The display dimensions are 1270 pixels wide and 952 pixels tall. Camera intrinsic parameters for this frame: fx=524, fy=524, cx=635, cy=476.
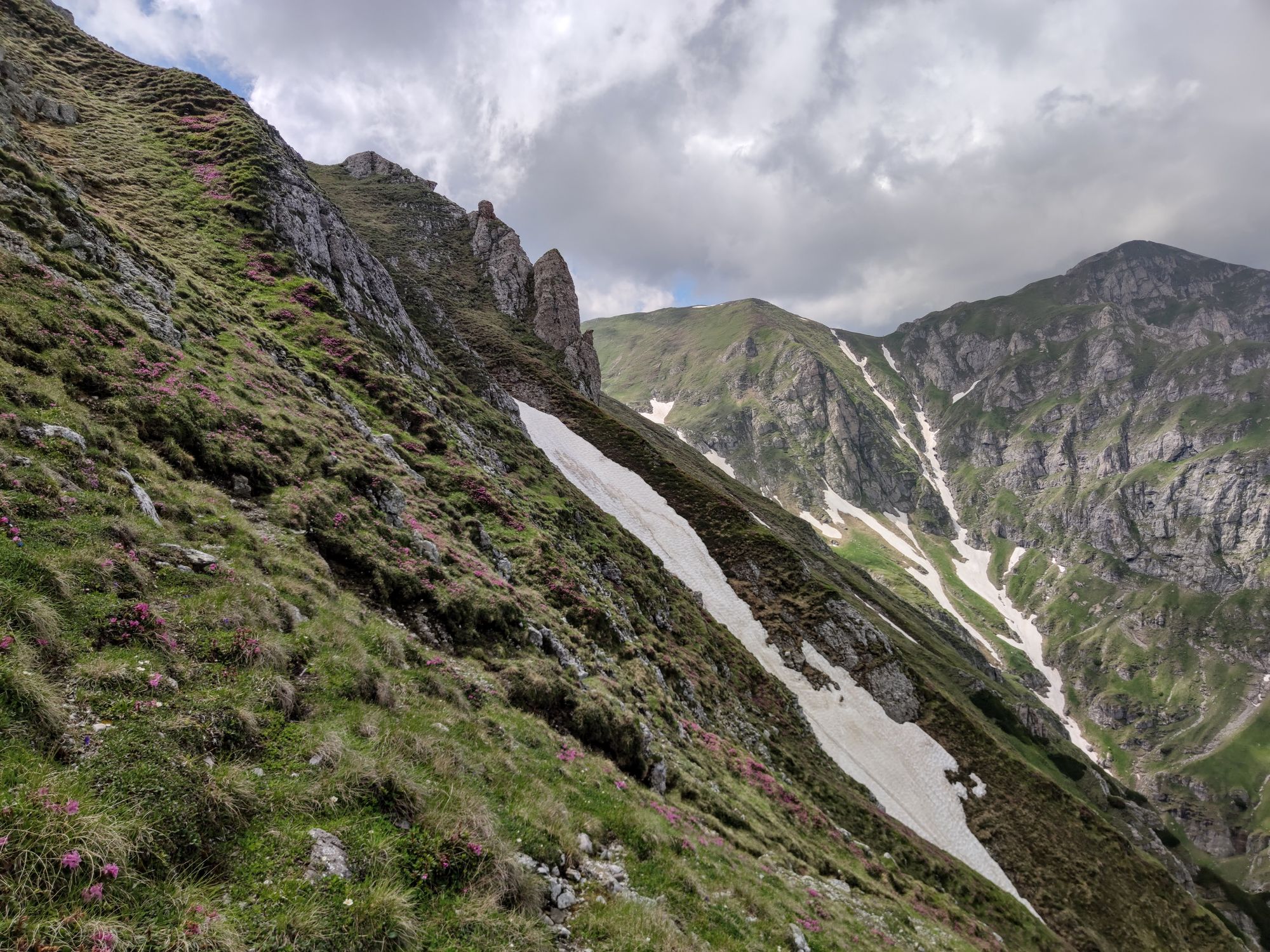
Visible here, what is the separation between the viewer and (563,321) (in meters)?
103

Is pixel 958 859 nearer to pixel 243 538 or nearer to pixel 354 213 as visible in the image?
pixel 243 538

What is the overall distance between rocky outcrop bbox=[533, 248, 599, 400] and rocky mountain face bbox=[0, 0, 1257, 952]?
4235 centimetres

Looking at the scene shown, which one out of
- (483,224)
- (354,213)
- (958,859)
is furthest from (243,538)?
(354,213)

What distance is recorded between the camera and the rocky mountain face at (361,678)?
6945 millimetres

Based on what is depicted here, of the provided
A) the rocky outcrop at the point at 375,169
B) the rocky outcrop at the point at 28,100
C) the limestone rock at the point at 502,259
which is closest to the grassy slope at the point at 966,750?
the limestone rock at the point at 502,259

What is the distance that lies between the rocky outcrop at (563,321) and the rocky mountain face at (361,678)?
4235cm

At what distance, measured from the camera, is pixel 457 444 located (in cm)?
3850

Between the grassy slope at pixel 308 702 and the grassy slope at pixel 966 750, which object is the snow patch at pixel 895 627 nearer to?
the grassy slope at pixel 966 750

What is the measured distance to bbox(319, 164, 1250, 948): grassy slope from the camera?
42531mm

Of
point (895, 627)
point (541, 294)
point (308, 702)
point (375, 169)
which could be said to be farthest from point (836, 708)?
point (375, 169)

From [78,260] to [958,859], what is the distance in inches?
2541

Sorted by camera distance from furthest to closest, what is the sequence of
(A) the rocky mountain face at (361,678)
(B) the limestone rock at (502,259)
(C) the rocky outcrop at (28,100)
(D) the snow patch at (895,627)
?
(B) the limestone rock at (502,259)
(D) the snow patch at (895,627)
(C) the rocky outcrop at (28,100)
(A) the rocky mountain face at (361,678)

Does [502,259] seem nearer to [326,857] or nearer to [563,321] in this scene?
[563,321]

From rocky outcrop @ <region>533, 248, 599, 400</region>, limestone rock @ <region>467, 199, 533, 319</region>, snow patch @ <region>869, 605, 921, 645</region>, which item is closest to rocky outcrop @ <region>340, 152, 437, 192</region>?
limestone rock @ <region>467, 199, 533, 319</region>
